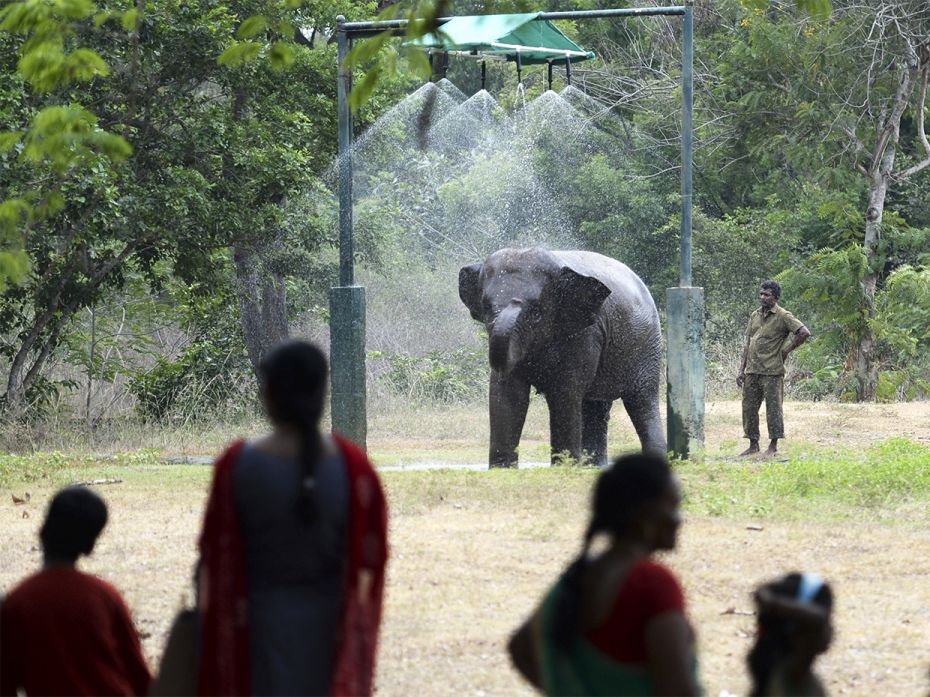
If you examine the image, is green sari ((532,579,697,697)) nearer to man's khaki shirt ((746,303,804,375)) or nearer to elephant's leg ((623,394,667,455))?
Result: man's khaki shirt ((746,303,804,375))

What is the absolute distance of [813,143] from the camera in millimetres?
26938

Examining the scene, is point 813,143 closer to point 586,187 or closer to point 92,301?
point 586,187

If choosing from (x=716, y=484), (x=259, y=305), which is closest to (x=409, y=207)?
(x=259, y=305)

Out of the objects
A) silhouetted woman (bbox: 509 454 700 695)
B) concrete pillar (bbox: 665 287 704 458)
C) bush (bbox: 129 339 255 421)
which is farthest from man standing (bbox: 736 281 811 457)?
silhouetted woman (bbox: 509 454 700 695)

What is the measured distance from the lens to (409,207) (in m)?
26.8

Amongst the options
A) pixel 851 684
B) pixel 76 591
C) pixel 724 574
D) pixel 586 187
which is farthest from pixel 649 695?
pixel 586 187

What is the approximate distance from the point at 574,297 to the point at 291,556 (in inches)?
420

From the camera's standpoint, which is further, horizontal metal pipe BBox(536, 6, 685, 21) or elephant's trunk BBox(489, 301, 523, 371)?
horizontal metal pipe BBox(536, 6, 685, 21)

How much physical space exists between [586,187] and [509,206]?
7.26m

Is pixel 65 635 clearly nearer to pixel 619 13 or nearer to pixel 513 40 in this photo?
pixel 619 13

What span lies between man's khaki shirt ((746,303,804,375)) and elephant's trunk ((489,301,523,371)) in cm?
324

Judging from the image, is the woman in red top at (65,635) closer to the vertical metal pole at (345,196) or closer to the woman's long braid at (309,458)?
the woman's long braid at (309,458)

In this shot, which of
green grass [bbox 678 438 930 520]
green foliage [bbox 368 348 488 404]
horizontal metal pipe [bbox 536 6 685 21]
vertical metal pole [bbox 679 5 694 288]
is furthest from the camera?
green foliage [bbox 368 348 488 404]

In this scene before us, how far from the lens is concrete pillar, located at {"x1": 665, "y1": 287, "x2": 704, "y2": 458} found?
15000 millimetres
